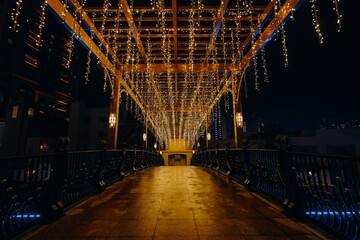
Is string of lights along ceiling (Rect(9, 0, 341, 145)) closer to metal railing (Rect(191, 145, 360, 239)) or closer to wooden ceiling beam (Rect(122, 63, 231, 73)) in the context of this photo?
wooden ceiling beam (Rect(122, 63, 231, 73))

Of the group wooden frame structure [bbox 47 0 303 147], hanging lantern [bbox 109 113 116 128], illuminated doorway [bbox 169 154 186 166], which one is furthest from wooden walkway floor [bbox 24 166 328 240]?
illuminated doorway [bbox 169 154 186 166]

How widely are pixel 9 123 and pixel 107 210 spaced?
29.4 meters

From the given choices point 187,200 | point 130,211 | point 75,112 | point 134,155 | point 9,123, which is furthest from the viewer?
point 75,112

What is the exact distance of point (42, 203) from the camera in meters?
2.72

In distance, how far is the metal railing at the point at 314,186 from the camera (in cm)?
201

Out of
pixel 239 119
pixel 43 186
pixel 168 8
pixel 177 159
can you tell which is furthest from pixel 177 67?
pixel 177 159

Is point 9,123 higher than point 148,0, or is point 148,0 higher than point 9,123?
point 148,0

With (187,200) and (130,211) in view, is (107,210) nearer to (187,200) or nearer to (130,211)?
(130,211)

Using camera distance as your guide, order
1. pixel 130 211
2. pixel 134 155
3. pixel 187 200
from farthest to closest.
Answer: pixel 134 155 < pixel 187 200 < pixel 130 211

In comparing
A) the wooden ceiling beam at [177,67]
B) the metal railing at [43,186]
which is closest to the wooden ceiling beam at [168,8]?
the wooden ceiling beam at [177,67]

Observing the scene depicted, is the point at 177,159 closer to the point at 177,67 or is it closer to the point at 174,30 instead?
the point at 177,67

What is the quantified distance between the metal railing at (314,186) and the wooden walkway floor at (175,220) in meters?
0.28

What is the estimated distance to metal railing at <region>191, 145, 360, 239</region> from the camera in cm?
201

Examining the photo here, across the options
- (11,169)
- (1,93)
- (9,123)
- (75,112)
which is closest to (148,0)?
(11,169)
